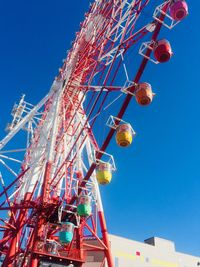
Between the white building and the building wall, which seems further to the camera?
the building wall

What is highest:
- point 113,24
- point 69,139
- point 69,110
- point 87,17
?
point 87,17

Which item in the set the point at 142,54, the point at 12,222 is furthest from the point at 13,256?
the point at 142,54

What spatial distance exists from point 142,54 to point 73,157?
321 inches

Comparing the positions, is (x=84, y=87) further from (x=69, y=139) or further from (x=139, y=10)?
(x=139, y=10)

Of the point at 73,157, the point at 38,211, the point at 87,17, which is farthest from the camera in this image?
the point at 87,17

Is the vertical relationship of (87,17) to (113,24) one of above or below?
above

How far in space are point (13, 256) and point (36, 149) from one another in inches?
208

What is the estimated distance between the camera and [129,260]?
30.9 m

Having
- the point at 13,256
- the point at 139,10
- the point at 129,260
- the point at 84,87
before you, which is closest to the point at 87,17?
the point at 84,87

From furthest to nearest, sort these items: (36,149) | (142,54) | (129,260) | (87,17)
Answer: (129,260)
(87,17)
(36,149)
(142,54)

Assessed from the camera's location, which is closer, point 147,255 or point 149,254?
point 147,255

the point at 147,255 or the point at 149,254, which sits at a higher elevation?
the point at 149,254

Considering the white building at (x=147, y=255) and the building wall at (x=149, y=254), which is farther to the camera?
the building wall at (x=149, y=254)

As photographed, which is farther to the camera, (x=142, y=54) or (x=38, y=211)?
(x=38, y=211)
